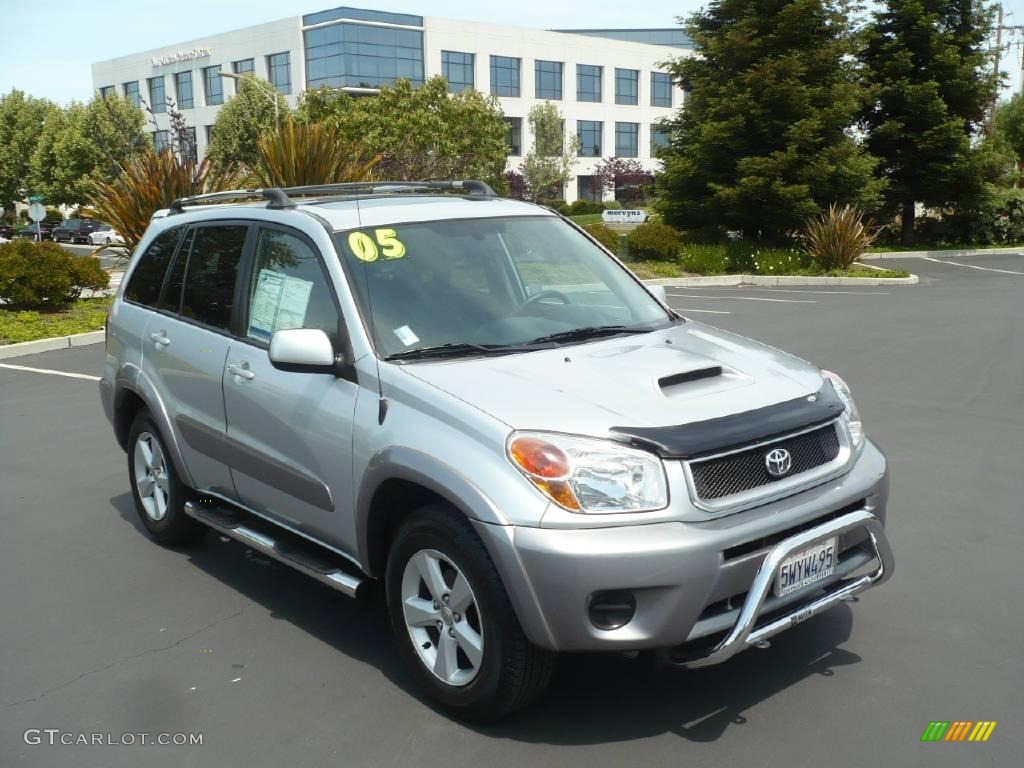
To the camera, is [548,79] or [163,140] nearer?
[163,140]

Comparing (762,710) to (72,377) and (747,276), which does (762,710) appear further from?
(747,276)

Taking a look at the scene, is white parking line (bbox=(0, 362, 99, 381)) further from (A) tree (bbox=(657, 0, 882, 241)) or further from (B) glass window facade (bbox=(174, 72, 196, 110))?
(B) glass window facade (bbox=(174, 72, 196, 110))

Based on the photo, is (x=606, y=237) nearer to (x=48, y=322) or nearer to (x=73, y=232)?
(x=48, y=322)

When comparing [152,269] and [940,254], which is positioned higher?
[152,269]

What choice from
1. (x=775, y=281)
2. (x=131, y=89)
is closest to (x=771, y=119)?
(x=775, y=281)

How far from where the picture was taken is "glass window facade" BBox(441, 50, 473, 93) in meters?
74.4

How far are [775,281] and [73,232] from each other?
41.5 meters

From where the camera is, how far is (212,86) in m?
79.0

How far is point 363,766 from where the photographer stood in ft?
11.5

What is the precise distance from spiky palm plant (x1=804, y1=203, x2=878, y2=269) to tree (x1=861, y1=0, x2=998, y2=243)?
807cm

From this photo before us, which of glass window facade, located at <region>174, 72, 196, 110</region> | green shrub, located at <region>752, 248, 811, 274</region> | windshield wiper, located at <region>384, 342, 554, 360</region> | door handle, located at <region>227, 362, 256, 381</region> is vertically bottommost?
green shrub, located at <region>752, 248, 811, 274</region>

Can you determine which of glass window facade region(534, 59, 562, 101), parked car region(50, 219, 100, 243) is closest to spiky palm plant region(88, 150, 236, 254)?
parked car region(50, 219, 100, 243)

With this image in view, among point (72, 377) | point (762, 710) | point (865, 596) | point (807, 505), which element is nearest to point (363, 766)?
point (762, 710)

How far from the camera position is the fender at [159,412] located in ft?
18.0
